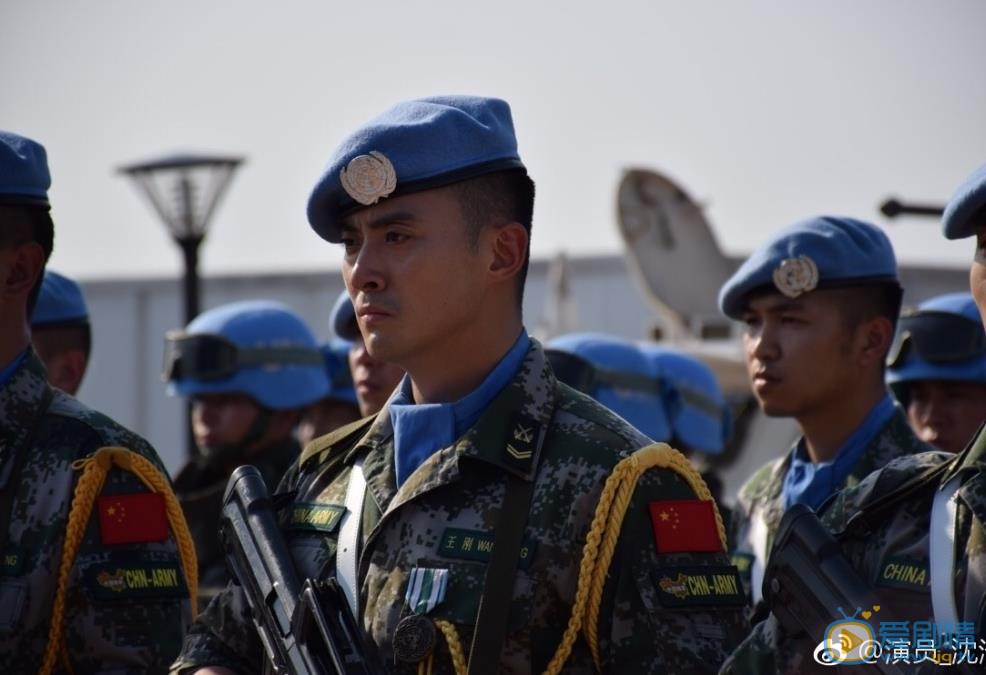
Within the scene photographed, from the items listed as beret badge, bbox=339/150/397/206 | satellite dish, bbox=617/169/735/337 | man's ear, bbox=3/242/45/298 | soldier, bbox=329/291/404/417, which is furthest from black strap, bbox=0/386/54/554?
satellite dish, bbox=617/169/735/337

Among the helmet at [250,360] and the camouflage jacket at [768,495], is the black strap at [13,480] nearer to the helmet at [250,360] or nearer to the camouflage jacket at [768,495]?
the camouflage jacket at [768,495]

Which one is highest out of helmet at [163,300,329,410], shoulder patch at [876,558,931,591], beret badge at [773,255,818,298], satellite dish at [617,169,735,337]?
beret badge at [773,255,818,298]

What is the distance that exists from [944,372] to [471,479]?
362cm

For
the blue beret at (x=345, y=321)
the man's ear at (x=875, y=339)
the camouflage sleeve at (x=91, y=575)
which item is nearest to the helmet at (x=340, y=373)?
the blue beret at (x=345, y=321)

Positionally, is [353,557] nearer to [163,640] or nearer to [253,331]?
[163,640]

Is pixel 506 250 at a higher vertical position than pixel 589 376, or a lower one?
higher

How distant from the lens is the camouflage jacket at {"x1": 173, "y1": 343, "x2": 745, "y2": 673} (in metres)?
3.42

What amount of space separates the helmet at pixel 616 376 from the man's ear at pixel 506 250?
4.15m

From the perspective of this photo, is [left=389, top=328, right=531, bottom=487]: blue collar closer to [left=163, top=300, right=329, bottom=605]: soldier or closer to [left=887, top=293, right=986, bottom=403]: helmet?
[left=887, top=293, right=986, bottom=403]: helmet

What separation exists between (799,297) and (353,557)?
2.67 m

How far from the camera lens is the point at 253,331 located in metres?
A: 8.97

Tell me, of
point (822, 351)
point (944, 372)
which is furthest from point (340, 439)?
point (944, 372)

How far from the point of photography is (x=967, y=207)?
361 cm

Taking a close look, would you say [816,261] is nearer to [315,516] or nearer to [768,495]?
[768,495]
